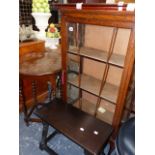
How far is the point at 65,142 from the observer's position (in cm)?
175

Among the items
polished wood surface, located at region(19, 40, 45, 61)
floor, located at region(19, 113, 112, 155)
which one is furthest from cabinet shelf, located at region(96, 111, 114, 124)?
polished wood surface, located at region(19, 40, 45, 61)

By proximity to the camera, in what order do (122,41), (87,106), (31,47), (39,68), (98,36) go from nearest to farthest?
1. (122,41)
2. (98,36)
3. (39,68)
4. (87,106)
5. (31,47)

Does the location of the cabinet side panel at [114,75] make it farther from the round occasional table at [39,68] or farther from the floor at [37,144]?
the floor at [37,144]

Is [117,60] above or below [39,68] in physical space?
above

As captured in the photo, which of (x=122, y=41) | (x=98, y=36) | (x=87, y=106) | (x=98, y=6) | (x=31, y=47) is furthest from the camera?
(x=31, y=47)

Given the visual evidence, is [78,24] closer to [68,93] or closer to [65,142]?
[68,93]

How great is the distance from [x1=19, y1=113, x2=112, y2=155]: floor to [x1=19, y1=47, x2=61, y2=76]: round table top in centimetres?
72

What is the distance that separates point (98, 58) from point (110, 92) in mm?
337

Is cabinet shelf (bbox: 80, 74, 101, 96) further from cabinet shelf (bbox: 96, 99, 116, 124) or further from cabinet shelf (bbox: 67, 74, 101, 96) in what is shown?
cabinet shelf (bbox: 96, 99, 116, 124)

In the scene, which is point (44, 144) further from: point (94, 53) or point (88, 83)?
point (94, 53)

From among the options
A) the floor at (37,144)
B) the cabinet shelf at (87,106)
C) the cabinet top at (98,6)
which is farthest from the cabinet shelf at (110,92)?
the cabinet top at (98,6)

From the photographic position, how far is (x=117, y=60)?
1.28 meters

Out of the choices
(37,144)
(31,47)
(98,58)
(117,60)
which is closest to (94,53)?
(98,58)
